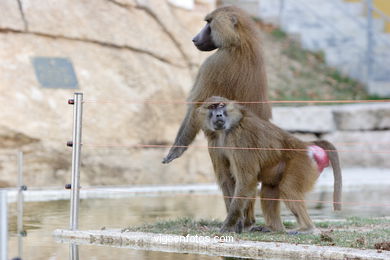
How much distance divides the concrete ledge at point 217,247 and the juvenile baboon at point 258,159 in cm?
70

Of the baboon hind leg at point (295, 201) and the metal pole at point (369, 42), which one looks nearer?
the baboon hind leg at point (295, 201)

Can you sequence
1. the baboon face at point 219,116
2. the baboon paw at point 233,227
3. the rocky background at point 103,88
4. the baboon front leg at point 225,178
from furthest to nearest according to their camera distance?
the rocky background at point 103,88 < the baboon front leg at point 225,178 < the baboon paw at point 233,227 < the baboon face at point 219,116

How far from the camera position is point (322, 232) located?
357 inches

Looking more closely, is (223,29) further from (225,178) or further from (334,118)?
(334,118)

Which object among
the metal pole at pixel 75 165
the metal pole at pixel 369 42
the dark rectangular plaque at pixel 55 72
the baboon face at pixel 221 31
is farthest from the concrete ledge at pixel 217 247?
the metal pole at pixel 369 42

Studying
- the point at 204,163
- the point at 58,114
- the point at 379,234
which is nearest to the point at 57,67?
the point at 58,114

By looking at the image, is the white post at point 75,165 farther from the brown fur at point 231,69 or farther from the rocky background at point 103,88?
the rocky background at point 103,88

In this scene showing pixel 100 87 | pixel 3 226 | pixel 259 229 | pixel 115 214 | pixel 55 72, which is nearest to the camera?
pixel 3 226

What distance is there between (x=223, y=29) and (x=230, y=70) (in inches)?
19.1

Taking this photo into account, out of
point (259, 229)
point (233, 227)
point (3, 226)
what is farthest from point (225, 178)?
point (3, 226)

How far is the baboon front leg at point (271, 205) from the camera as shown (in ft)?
30.0

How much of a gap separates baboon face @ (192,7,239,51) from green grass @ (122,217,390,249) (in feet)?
6.86

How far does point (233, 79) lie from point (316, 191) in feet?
24.2

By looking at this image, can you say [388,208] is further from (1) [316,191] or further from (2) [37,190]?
(2) [37,190]
